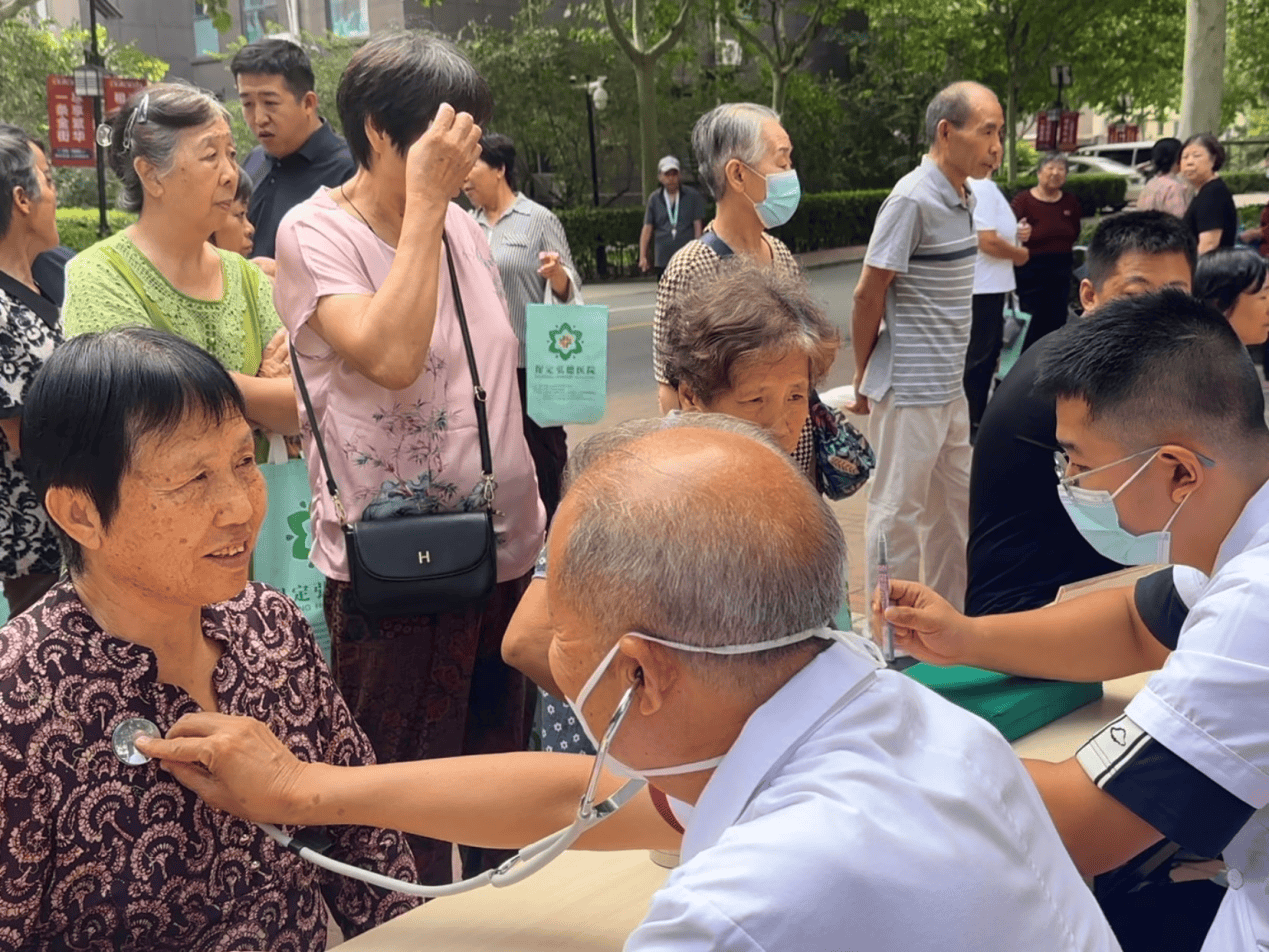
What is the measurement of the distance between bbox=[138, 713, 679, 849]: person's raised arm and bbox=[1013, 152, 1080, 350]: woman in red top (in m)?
7.57

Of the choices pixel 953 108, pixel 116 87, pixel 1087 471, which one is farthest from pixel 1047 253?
pixel 116 87

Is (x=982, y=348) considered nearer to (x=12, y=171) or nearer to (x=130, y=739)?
(x=12, y=171)

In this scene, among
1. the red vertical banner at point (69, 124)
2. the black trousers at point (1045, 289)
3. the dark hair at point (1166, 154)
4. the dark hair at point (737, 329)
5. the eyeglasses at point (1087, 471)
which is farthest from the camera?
the red vertical banner at point (69, 124)

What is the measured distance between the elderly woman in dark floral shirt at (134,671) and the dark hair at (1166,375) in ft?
4.02

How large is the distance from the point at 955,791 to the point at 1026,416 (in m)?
2.19

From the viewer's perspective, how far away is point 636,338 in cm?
1351

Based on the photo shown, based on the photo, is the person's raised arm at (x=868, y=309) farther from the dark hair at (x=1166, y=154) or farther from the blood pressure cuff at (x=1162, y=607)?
the dark hair at (x=1166, y=154)

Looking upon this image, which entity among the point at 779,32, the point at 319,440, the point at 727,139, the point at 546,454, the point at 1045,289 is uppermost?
the point at 779,32

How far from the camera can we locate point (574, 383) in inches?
146

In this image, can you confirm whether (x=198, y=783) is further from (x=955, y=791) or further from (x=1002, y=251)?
(x=1002, y=251)

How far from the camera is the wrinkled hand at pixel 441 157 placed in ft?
8.18

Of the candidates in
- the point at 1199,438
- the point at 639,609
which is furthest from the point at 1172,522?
the point at 639,609

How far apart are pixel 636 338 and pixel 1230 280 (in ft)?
32.2

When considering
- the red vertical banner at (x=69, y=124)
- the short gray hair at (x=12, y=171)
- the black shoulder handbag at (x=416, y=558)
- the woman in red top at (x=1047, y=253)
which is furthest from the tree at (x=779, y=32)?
the black shoulder handbag at (x=416, y=558)
